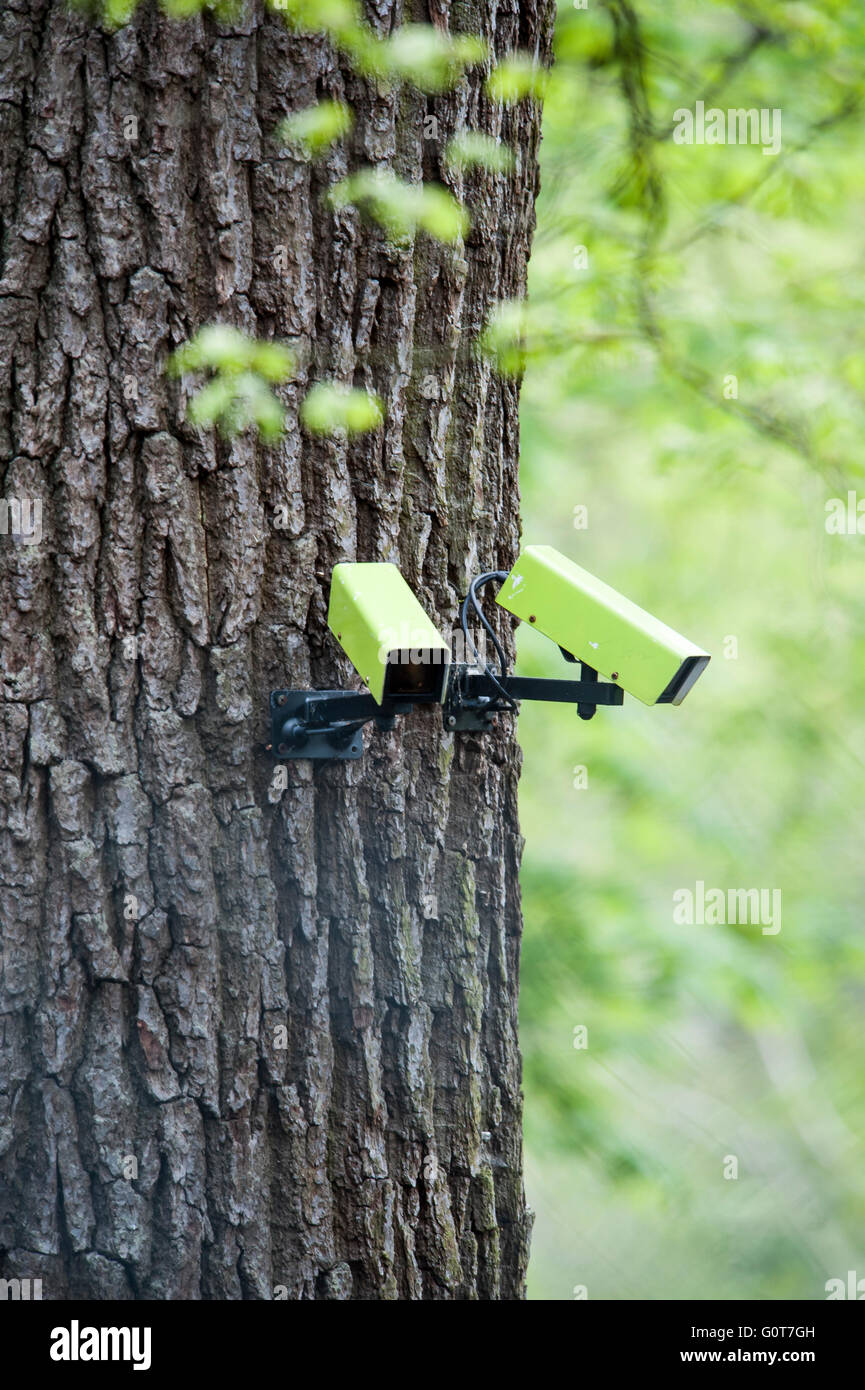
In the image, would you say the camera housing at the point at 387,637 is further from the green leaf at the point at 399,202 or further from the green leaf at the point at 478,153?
the green leaf at the point at 478,153

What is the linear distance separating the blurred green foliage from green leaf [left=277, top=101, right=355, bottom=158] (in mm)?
1012

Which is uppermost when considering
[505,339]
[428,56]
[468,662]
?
[428,56]

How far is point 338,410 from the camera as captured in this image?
52.4 inches

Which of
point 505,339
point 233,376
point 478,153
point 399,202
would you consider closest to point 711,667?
point 505,339

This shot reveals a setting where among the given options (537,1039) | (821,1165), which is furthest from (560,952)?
(821,1165)

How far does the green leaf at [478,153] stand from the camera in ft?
4.58

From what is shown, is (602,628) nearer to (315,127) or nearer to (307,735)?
(307,735)

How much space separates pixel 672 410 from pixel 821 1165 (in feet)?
14.2

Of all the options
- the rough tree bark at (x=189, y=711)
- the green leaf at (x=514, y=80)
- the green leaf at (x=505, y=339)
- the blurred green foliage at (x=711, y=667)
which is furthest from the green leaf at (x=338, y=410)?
the blurred green foliage at (x=711, y=667)

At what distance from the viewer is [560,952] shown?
10.8 ft

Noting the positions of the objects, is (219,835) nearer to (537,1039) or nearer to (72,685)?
(72,685)

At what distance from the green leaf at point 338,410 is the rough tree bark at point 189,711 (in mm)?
19

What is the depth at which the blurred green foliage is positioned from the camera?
10.2ft

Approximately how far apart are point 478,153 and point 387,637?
81 cm
